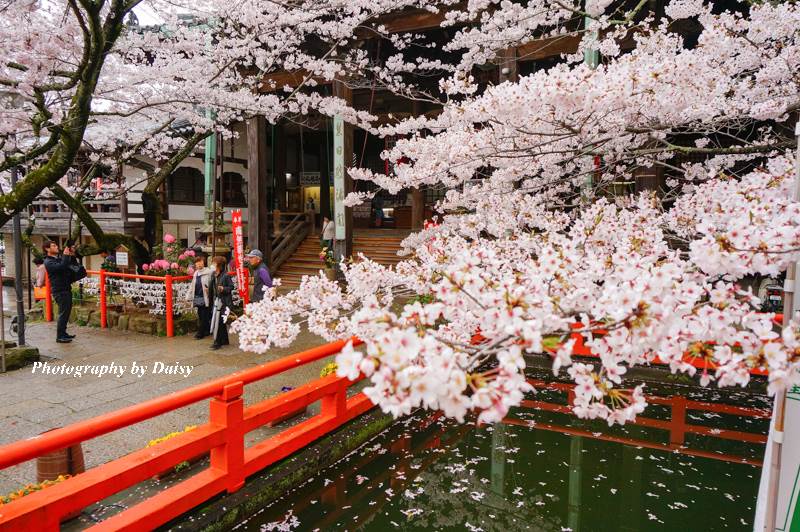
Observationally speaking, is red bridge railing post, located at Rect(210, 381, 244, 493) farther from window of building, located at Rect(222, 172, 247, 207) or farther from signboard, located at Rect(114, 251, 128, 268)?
window of building, located at Rect(222, 172, 247, 207)

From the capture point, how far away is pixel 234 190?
20047 millimetres

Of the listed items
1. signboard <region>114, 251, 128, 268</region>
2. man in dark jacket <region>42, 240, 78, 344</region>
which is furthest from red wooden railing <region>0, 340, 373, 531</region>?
signboard <region>114, 251, 128, 268</region>

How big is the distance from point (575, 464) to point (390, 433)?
2.25 m

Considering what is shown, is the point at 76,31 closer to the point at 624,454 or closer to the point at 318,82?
the point at 318,82

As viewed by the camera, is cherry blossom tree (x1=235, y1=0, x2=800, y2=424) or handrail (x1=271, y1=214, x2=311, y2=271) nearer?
cherry blossom tree (x1=235, y1=0, x2=800, y2=424)

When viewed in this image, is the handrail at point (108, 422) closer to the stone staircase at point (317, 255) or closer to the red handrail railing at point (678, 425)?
the red handrail railing at point (678, 425)

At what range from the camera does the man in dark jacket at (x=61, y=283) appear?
30.6ft

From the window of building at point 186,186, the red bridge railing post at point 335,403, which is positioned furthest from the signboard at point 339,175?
the window of building at point 186,186

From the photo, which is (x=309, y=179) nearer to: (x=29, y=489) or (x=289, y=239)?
(x=289, y=239)

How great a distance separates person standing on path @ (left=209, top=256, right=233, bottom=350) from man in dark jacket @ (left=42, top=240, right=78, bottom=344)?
292cm

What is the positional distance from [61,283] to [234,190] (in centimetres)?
1116

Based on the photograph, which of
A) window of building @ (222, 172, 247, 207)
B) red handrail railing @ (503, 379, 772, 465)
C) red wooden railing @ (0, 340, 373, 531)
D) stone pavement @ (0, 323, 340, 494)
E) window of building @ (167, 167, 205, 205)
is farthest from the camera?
window of building @ (222, 172, 247, 207)

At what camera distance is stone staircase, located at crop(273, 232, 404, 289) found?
14.6 m

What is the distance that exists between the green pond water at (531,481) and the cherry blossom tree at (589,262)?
4.77 feet
